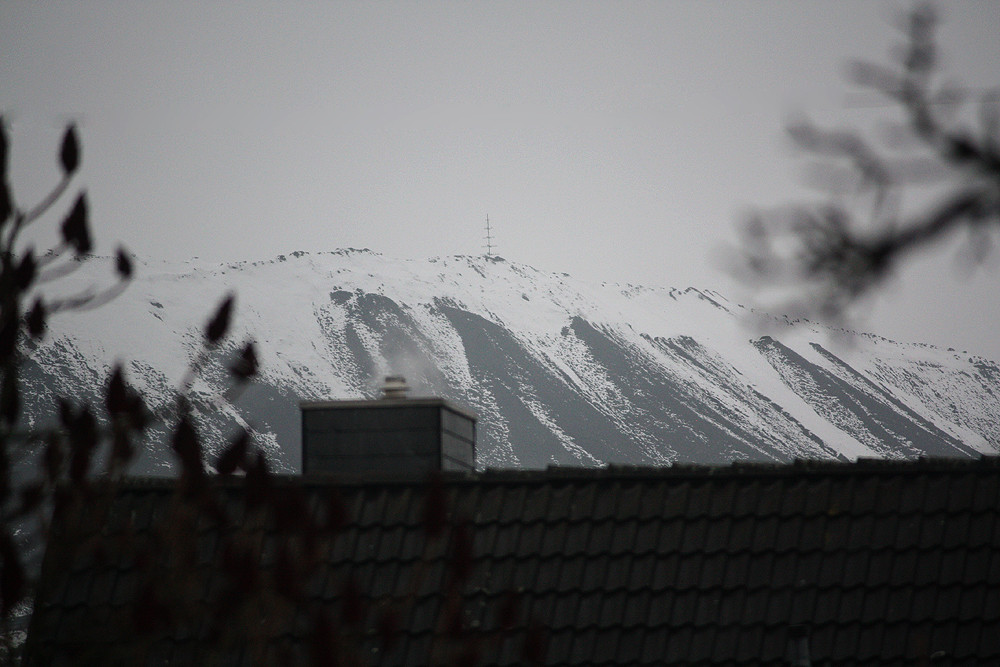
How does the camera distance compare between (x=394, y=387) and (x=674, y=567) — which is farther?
(x=394, y=387)

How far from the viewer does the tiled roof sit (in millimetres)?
8055

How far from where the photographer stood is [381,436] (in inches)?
444

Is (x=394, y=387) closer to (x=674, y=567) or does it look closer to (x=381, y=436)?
(x=381, y=436)

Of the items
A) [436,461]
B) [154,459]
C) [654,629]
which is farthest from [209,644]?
[154,459]

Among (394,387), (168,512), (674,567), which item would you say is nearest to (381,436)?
(394,387)

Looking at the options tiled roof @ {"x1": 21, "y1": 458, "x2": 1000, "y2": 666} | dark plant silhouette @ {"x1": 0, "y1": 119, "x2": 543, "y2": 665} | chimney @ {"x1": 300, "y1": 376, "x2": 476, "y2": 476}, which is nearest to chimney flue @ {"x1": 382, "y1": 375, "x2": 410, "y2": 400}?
chimney @ {"x1": 300, "y1": 376, "x2": 476, "y2": 476}

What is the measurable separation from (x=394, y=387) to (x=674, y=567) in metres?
5.16

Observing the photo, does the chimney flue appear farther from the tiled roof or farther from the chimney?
the tiled roof

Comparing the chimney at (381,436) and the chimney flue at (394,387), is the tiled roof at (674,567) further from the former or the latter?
the chimney flue at (394,387)

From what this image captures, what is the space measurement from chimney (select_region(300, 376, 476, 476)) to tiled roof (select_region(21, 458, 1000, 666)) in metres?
1.70

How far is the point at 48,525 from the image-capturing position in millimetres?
3541

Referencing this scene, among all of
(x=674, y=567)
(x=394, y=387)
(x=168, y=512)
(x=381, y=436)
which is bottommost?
(x=168, y=512)

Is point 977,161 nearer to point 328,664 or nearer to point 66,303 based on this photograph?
point 328,664

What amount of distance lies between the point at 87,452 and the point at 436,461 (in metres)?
7.63
